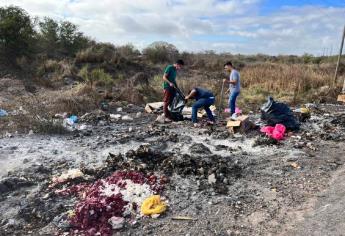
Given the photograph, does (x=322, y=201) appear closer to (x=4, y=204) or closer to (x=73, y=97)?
(x=4, y=204)

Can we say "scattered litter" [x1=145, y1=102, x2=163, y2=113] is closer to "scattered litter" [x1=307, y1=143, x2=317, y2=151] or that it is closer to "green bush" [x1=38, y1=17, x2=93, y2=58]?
"scattered litter" [x1=307, y1=143, x2=317, y2=151]

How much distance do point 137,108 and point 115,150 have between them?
4379 millimetres

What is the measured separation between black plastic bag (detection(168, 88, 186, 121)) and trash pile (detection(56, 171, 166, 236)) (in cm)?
406

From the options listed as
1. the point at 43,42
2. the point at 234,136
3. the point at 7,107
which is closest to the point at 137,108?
the point at 7,107

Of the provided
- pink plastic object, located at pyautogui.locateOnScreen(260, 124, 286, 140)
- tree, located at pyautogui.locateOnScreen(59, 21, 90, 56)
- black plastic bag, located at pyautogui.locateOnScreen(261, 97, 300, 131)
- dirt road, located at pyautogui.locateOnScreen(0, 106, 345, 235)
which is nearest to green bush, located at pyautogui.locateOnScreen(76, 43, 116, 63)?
tree, located at pyautogui.locateOnScreen(59, 21, 90, 56)

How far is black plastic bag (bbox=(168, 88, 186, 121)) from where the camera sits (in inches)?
394

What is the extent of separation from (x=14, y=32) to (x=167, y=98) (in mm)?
10975

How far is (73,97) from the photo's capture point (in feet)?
36.6

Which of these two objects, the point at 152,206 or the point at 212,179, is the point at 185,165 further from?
the point at 152,206

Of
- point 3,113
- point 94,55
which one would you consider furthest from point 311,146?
point 94,55

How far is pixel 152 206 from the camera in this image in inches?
209

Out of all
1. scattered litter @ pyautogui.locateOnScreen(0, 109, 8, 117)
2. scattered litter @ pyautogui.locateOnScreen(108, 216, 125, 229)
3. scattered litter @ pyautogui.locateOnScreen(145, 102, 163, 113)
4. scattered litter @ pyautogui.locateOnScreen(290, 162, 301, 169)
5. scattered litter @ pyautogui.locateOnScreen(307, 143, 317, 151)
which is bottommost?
scattered litter @ pyautogui.locateOnScreen(108, 216, 125, 229)

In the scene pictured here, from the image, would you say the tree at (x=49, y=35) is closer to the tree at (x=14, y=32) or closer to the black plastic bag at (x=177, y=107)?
the tree at (x=14, y=32)

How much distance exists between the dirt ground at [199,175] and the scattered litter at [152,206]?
0.31 feet
